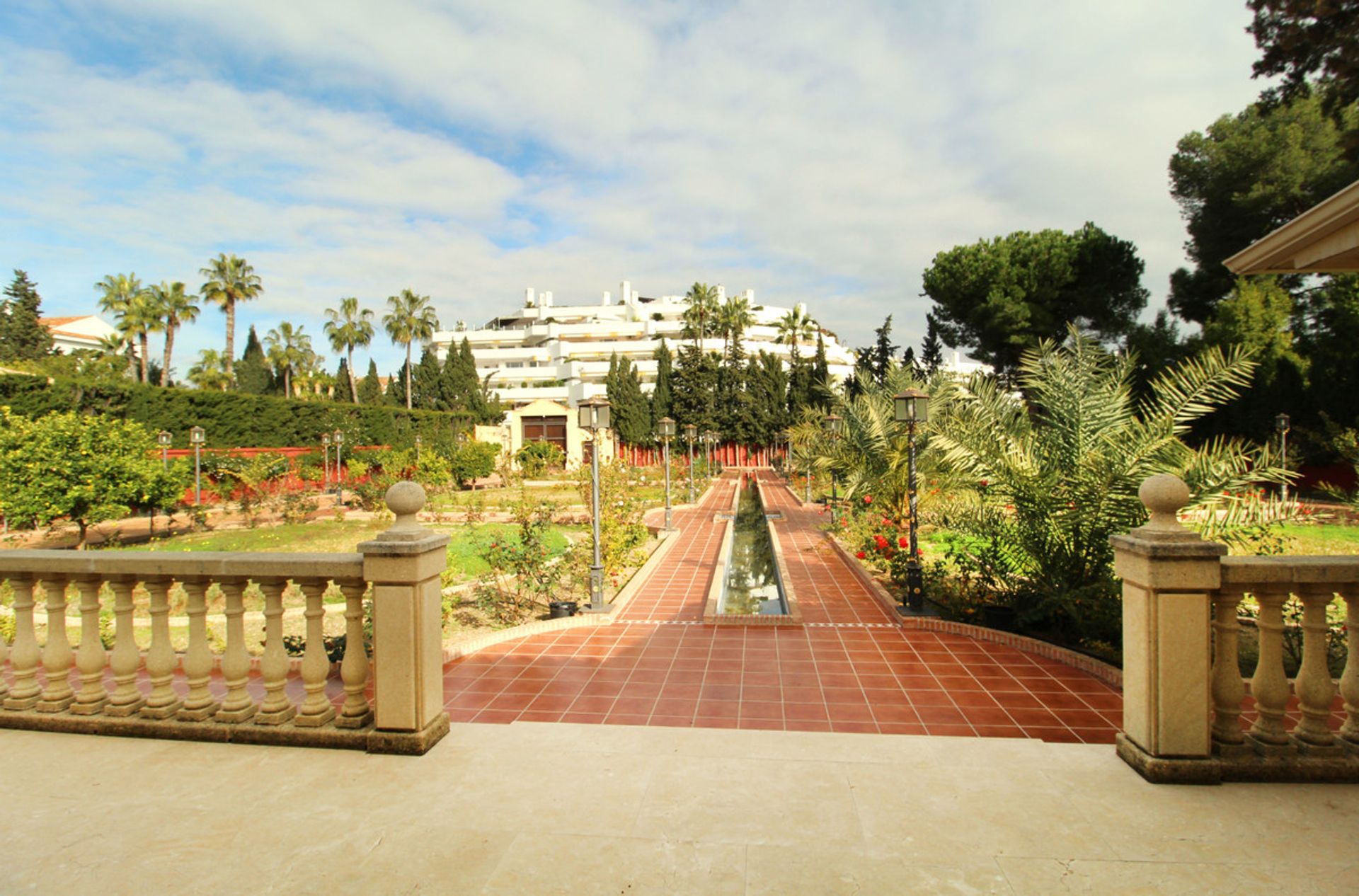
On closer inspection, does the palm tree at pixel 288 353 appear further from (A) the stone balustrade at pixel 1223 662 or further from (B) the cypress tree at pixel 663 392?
(A) the stone balustrade at pixel 1223 662

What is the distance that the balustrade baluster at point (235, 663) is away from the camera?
10.9ft

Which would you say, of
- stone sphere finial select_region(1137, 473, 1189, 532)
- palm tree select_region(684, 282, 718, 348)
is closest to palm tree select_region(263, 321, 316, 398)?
palm tree select_region(684, 282, 718, 348)

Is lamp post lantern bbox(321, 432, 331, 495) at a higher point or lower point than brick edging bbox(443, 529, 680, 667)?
higher

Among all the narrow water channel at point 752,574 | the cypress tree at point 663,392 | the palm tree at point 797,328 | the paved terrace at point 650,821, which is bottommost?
the narrow water channel at point 752,574

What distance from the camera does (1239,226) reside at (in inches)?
949

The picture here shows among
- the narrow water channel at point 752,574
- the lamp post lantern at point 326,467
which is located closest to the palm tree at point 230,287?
the lamp post lantern at point 326,467

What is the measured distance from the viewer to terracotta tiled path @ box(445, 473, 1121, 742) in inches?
180

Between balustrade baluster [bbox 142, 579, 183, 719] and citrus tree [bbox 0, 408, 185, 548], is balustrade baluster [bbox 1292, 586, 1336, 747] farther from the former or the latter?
citrus tree [bbox 0, 408, 185, 548]

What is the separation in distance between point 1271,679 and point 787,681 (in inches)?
121

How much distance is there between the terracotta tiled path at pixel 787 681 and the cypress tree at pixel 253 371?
4837 cm

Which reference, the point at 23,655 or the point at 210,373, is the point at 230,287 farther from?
the point at 23,655

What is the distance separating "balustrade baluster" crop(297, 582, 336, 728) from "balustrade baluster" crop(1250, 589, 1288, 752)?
4100 mm

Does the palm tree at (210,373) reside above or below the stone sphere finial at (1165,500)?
above

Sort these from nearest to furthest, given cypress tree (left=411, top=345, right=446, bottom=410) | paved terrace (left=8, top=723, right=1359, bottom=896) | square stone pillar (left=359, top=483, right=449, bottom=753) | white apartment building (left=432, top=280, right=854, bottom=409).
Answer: paved terrace (left=8, top=723, right=1359, bottom=896) → square stone pillar (left=359, top=483, right=449, bottom=753) → cypress tree (left=411, top=345, right=446, bottom=410) → white apartment building (left=432, top=280, right=854, bottom=409)
